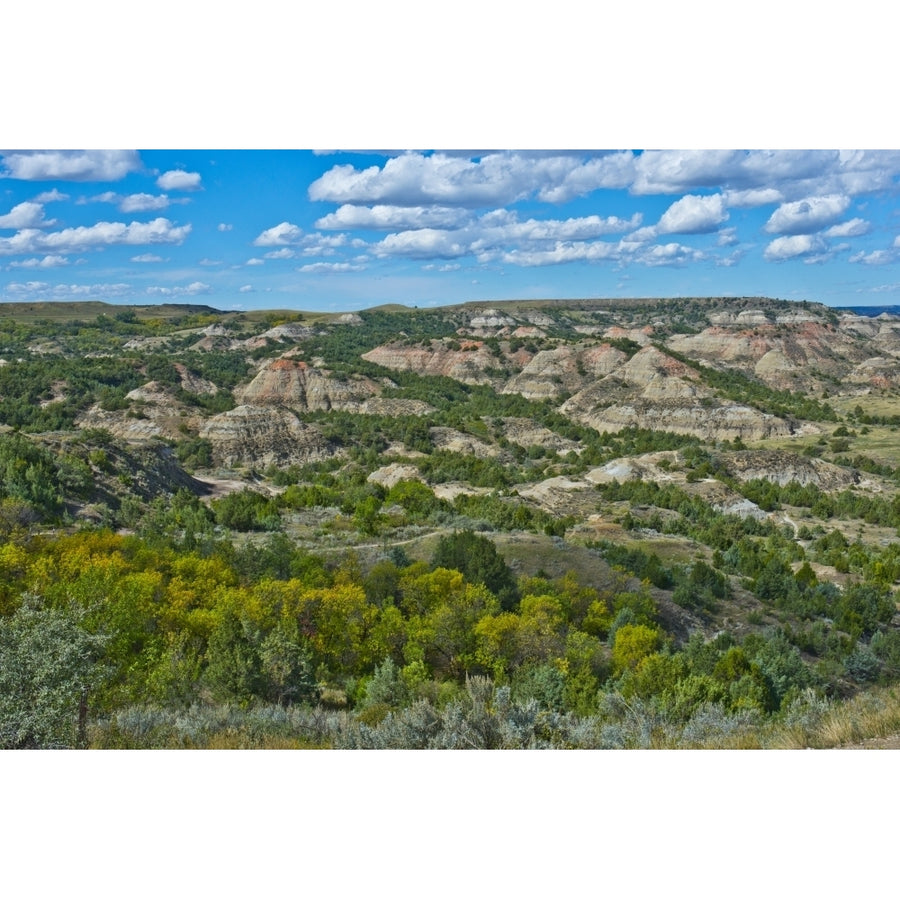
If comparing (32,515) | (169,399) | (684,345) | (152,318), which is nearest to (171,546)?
(32,515)

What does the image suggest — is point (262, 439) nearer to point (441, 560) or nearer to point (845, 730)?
point (441, 560)

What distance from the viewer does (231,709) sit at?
12523mm

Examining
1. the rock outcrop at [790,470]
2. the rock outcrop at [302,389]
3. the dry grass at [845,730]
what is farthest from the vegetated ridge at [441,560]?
the rock outcrop at [302,389]

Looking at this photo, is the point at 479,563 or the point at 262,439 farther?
the point at 262,439

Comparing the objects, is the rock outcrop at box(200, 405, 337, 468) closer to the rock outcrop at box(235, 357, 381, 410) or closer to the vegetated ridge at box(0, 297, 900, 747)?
the vegetated ridge at box(0, 297, 900, 747)

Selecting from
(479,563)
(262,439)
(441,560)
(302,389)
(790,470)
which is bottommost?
A: (790,470)

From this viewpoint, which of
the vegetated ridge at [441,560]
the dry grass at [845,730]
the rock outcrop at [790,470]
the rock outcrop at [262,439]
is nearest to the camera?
the dry grass at [845,730]

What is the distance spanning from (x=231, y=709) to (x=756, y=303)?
608 ft

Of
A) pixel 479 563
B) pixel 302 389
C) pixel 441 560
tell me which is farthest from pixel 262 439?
pixel 479 563

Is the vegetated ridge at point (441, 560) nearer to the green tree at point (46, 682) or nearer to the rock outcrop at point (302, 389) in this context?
the green tree at point (46, 682)

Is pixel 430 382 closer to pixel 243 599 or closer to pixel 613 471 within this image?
pixel 613 471

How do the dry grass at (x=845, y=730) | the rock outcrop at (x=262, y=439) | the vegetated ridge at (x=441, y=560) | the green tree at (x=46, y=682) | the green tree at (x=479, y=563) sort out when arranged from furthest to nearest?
1. the rock outcrop at (x=262, y=439)
2. the green tree at (x=479, y=563)
3. the vegetated ridge at (x=441, y=560)
4. the green tree at (x=46, y=682)
5. the dry grass at (x=845, y=730)

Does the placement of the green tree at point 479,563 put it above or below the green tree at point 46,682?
below

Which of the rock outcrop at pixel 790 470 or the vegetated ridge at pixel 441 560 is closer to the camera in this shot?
the vegetated ridge at pixel 441 560
